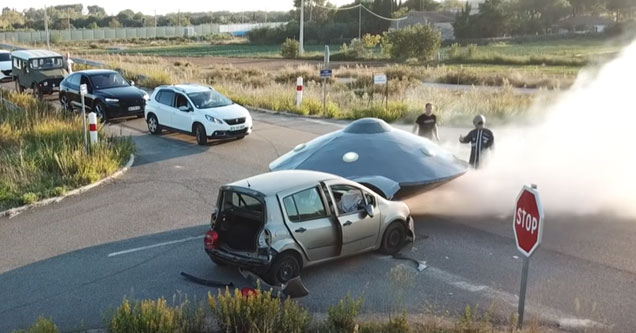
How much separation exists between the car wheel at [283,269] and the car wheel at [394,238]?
67.4 inches

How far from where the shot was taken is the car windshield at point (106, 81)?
77.8 ft

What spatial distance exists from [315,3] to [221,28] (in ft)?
71.3

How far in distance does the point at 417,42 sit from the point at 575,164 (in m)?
48.4

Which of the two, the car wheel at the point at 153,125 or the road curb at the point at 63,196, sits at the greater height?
the car wheel at the point at 153,125

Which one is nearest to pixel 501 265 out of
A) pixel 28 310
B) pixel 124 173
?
pixel 28 310

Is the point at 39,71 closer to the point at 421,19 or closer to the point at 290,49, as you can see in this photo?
the point at 290,49

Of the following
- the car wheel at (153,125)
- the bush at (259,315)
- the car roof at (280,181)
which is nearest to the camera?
the bush at (259,315)

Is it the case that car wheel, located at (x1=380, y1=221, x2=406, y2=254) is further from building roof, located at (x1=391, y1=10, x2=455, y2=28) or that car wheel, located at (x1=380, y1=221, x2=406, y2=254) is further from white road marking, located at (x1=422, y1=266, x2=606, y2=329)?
building roof, located at (x1=391, y1=10, x2=455, y2=28)

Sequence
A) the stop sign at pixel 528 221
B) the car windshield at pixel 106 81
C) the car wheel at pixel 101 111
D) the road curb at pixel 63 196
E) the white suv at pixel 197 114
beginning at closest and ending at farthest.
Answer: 1. the stop sign at pixel 528 221
2. the road curb at pixel 63 196
3. the white suv at pixel 197 114
4. the car wheel at pixel 101 111
5. the car windshield at pixel 106 81

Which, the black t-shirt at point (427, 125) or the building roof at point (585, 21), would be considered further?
the building roof at point (585, 21)

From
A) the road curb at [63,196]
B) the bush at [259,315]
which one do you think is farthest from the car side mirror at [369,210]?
the road curb at [63,196]

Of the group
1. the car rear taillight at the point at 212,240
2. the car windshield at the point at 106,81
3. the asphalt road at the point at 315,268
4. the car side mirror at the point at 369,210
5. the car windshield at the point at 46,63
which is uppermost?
the car windshield at the point at 46,63

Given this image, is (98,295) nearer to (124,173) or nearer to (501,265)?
(501,265)

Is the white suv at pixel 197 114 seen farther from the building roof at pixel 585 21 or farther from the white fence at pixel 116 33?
the building roof at pixel 585 21
